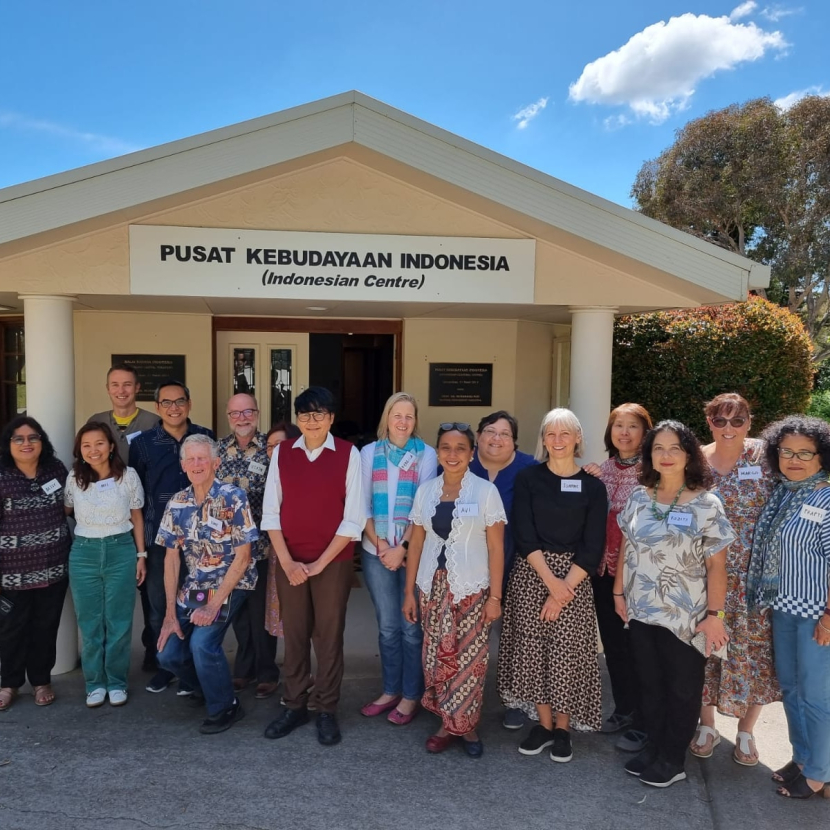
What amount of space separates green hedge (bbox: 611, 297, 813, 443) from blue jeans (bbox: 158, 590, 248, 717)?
5.66 meters

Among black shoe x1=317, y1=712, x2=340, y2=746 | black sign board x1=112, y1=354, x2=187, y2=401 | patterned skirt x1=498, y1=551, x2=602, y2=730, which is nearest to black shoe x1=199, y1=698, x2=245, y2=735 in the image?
black shoe x1=317, y1=712, x2=340, y2=746

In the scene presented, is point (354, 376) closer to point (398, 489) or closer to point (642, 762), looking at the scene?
point (398, 489)

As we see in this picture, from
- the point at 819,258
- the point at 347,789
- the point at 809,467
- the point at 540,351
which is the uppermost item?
the point at 819,258

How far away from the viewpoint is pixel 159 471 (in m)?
4.03

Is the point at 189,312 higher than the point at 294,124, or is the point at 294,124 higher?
the point at 294,124

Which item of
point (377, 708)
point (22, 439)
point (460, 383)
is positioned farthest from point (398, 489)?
point (460, 383)

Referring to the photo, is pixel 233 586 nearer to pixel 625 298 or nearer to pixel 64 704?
pixel 64 704

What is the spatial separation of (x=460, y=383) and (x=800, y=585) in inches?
164

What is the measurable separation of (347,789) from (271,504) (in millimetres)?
1407

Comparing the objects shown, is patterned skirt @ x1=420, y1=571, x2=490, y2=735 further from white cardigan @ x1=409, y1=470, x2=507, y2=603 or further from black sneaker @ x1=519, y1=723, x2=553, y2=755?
black sneaker @ x1=519, y1=723, x2=553, y2=755

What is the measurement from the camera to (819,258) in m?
18.6

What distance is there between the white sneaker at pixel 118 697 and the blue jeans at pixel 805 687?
138 inches

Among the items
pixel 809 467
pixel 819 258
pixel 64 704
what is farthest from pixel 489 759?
pixel 819 258

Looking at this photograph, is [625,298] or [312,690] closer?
[312,690]
